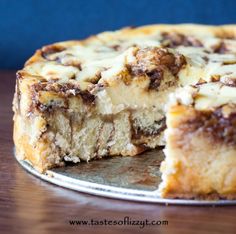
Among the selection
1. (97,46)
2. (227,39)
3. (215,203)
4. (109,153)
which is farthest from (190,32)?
(215,203)

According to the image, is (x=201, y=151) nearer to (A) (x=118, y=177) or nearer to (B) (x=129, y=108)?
(A) (x=118, y=177)

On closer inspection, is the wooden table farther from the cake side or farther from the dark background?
the dark background

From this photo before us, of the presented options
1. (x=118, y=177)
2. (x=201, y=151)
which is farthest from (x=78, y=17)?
(x=201, y=151)

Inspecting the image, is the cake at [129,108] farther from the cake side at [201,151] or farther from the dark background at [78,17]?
the dark background at [78,17]

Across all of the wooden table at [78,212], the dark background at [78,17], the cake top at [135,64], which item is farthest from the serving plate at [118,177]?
the dark background at [78,17]

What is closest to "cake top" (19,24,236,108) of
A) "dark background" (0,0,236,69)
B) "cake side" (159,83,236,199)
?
"cake side" (159,83,236,199)

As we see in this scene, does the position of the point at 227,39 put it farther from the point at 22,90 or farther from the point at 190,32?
the point at 22,90
